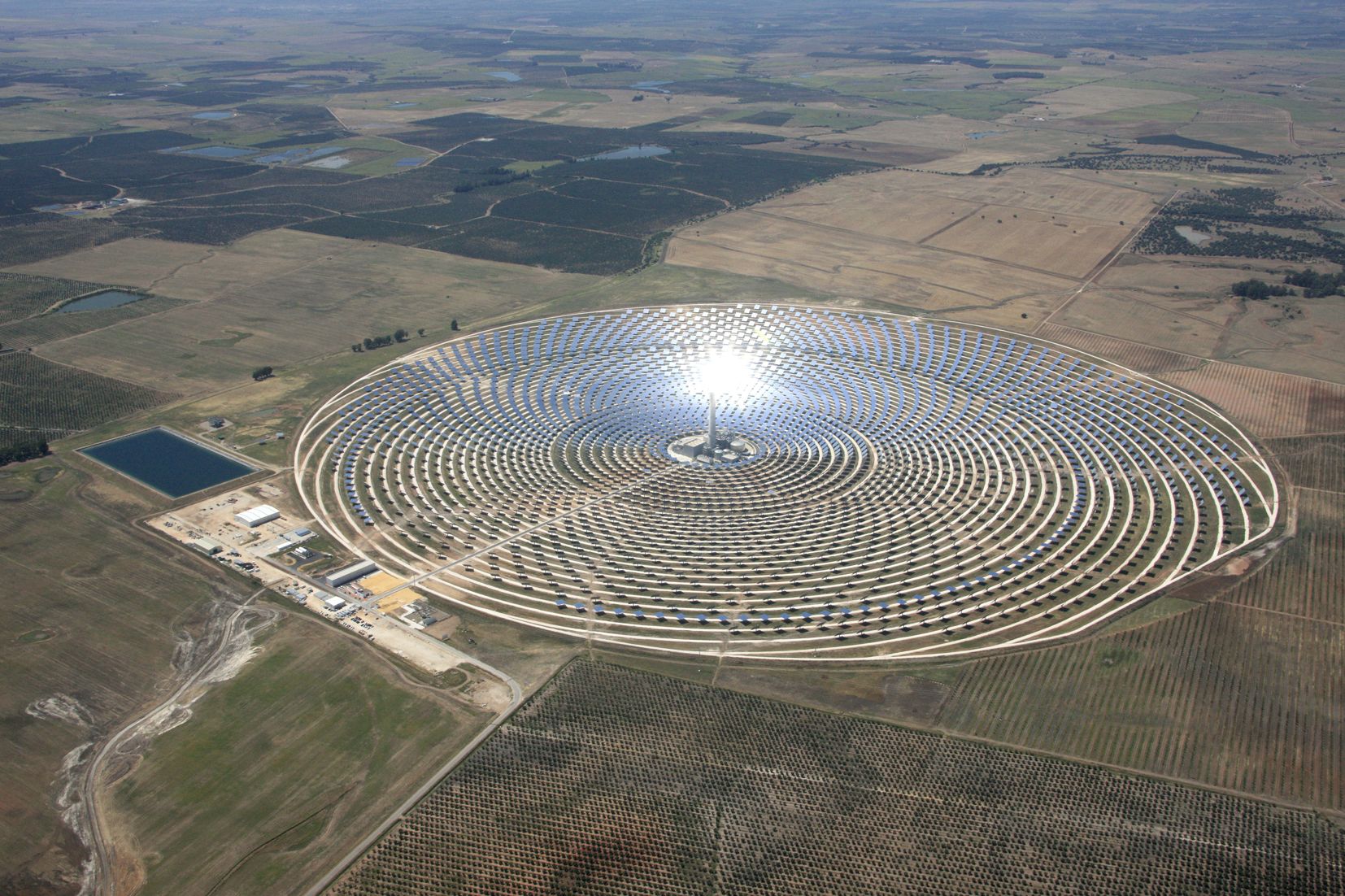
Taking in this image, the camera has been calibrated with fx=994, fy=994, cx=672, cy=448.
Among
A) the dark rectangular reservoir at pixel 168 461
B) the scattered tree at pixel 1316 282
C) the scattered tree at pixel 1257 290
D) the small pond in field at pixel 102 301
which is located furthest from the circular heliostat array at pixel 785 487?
the small pond in field at pixel 102 301

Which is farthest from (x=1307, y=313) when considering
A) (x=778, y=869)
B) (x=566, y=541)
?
(x=778, y=869)

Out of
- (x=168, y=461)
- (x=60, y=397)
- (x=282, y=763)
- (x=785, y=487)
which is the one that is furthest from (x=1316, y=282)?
(x=60, y=397)

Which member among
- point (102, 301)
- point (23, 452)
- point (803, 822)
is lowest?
point (803, 822)

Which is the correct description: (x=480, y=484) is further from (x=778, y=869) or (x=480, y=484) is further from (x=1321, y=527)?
(x=1321, y=527)

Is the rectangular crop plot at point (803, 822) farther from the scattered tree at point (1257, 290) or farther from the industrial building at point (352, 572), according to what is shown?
the scattered tree at point (1257, 290)

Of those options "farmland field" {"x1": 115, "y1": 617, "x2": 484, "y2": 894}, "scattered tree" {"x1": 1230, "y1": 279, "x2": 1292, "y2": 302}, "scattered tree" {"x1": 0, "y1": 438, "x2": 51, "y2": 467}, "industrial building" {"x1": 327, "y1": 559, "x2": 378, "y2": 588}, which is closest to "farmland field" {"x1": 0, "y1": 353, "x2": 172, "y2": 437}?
"scattered tree" {"x1": 0, "y1": 438, "x2": 51, "y2": 467}

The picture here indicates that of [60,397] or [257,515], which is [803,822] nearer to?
[257,515]
